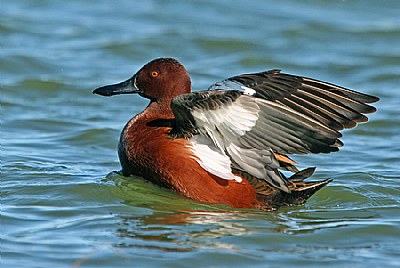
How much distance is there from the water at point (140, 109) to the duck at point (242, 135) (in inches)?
7.2

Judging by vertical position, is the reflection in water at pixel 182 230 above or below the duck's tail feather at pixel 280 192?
below

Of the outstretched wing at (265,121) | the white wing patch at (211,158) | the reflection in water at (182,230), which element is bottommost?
the reflection in water at (182,230)

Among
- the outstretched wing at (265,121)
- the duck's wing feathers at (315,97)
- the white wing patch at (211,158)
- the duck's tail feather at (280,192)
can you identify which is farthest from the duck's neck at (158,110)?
the duck's tail feather at (280,192)

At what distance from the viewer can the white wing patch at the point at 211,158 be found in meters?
7.75

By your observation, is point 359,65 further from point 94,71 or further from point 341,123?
point 341,123

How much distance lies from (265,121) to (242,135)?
0.76 feet

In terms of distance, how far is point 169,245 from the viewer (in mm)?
6852

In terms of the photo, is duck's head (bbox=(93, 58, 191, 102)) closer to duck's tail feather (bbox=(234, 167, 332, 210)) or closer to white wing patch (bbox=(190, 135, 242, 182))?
white wing patch (bbox=(190, 135, 242, 182))

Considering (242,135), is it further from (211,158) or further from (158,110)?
(158,110)

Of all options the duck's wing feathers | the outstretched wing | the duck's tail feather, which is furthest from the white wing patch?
the duck's wing feathers

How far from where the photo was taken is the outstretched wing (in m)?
7.33

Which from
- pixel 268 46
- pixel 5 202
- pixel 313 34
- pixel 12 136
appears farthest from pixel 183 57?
pixel 5 202

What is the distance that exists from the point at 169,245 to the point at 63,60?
7.65 meters

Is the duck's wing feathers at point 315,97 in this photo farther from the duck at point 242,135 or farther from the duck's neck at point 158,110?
the duck's neck at point 158,110
